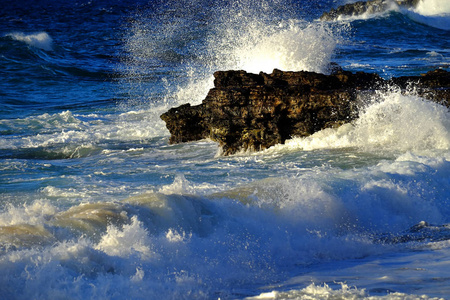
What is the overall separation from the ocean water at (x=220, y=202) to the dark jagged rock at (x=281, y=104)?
0.24 metres

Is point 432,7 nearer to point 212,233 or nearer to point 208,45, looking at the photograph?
point 208,45

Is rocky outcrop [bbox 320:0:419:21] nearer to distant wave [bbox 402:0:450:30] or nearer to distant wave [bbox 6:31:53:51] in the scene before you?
distant wave [bbox 402:0:450:30]

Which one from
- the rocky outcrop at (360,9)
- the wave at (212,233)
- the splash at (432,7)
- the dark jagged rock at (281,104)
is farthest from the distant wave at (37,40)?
the splash at (432,7)

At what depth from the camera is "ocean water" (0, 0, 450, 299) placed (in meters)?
4.25

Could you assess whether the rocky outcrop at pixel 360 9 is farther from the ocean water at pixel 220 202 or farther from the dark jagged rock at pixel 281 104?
the dark jagged rock at pixel 281 104

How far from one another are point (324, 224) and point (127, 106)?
11130 millimetres

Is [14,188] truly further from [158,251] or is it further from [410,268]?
[410,268]

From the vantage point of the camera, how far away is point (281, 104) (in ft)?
30.2

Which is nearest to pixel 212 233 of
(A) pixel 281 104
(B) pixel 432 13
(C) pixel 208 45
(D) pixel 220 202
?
(D) pixel 220 202

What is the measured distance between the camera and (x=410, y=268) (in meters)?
4.63

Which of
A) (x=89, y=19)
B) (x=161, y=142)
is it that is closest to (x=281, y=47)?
(x=161, y=142)

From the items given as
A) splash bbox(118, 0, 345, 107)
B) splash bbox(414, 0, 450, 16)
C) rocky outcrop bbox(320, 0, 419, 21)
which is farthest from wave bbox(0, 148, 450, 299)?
splash bbox(414, 0, 450, 16)

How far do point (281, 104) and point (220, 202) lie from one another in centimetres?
360

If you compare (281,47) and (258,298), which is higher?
(281,47)
